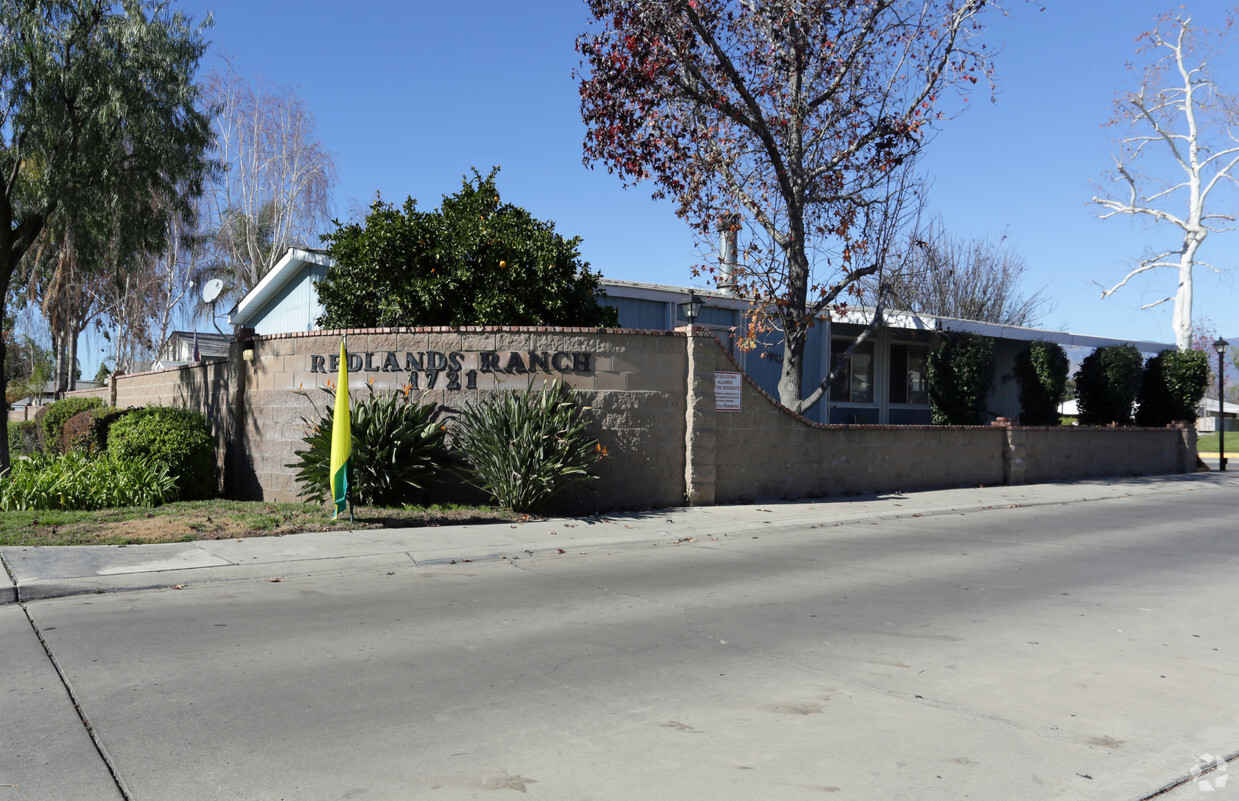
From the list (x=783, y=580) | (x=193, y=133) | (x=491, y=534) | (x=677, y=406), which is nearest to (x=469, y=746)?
(x=783, y=580)

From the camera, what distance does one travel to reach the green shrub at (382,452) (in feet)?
41.6

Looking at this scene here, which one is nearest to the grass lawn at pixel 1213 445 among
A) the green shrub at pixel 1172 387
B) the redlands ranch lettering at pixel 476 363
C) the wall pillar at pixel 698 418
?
the green shrub at pixel 1172 387

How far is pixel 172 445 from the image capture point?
565 inches

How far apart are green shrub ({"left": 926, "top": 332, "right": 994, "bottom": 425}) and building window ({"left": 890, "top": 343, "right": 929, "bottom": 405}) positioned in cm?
300

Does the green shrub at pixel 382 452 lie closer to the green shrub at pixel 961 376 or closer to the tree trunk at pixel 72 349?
the green shrub at pixel 961 376

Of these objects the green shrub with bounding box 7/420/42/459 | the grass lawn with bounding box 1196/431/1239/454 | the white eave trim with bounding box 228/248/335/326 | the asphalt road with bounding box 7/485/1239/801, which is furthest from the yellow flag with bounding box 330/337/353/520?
the grass lawn with bounding box 1196/431/1239/454

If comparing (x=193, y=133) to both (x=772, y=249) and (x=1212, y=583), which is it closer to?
(x=772, y=249)

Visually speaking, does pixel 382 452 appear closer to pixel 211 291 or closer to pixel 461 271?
pixel 461 271

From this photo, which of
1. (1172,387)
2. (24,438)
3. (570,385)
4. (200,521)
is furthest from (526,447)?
(1172,387)

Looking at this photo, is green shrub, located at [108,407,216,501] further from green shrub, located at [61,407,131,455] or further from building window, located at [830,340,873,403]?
building window, located at [830,340,873,403]

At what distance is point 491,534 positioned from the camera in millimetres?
11531

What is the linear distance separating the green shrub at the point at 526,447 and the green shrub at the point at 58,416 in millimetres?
12866

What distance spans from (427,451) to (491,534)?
214 cm

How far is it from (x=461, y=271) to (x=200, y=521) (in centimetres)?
564
